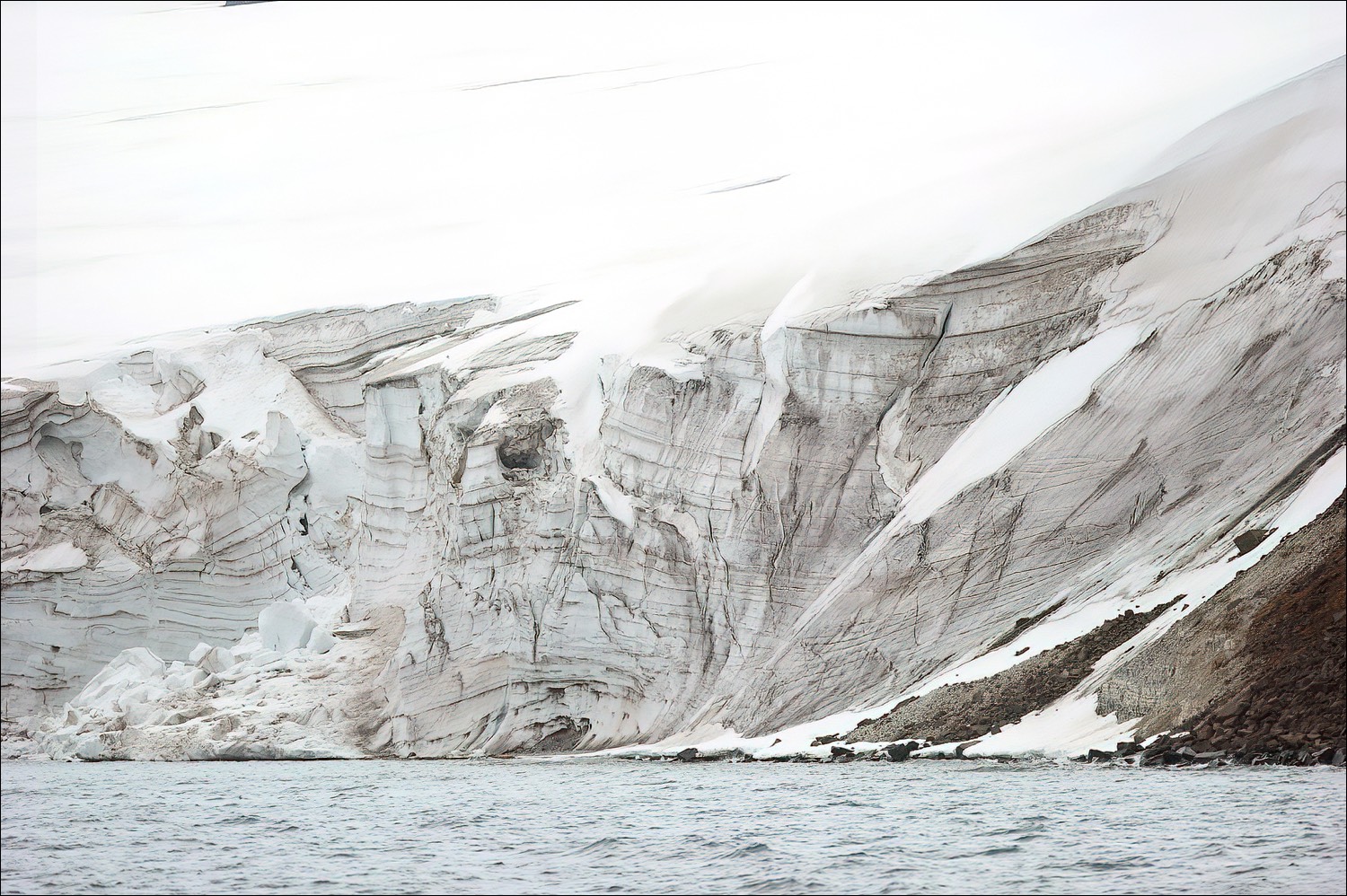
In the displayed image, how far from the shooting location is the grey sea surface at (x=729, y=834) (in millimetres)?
11711

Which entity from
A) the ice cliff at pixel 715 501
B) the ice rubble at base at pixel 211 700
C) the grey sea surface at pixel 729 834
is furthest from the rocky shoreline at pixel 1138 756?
the ice rubble at base at pixel 211 700

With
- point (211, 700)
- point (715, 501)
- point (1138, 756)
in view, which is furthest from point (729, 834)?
point (211, 700)

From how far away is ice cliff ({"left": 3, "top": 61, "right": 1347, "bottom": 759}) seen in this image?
70.6 ft

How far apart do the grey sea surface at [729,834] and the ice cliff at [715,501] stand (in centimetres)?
330

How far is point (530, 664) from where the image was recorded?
24969mm

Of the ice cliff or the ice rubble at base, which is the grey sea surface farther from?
the ice rubble at base

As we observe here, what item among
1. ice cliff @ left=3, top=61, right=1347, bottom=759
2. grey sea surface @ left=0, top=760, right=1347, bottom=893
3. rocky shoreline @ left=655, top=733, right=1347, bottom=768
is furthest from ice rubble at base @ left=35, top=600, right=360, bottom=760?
rocky shoreline @ left=655, top=733, right=1347, bottom=768

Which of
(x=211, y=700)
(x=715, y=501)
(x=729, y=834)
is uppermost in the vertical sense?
(x=715, y=501)

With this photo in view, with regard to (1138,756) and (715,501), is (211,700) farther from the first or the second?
(1138,756)

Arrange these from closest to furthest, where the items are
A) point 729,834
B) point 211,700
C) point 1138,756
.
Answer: point 729,834
point 1138,756
point 211,700

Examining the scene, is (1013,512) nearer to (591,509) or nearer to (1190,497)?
(1190,497)

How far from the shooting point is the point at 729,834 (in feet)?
46.2

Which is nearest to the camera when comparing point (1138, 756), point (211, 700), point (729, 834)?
point (729, 834)

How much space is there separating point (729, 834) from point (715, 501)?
11.2m
